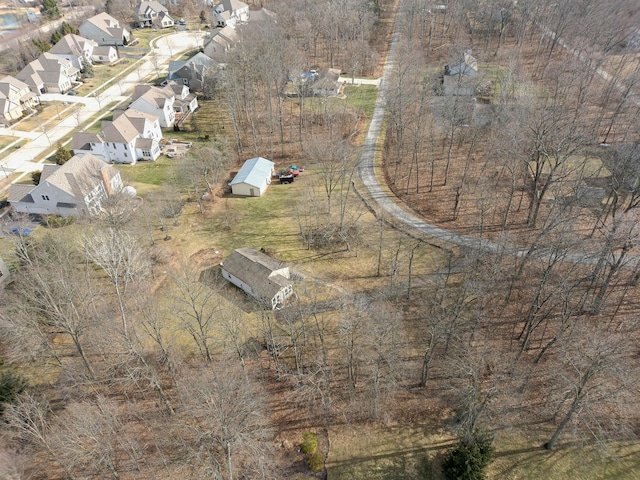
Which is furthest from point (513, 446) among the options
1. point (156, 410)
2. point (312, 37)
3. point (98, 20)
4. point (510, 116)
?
point (98, 20)

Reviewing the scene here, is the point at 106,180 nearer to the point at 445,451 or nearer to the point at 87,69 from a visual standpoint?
the point at 445,451

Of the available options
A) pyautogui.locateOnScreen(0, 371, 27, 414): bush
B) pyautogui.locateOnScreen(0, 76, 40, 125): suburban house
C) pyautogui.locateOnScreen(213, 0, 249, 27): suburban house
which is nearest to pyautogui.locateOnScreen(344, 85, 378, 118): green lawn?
pyautogui.locateOnScreen(213, 0, 249, 27): suburban house

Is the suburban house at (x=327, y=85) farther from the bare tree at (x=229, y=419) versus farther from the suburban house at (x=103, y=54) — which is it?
the bare tree at (x=229, y=419)

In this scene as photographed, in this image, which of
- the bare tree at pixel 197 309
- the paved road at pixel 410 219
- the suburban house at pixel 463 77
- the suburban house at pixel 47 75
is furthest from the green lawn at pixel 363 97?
the suburban house at pixel 47 75

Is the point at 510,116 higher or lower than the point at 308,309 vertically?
higher

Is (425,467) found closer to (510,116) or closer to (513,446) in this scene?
(513,446)

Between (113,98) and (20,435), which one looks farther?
(113,98)

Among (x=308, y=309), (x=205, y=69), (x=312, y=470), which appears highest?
(x=205, y=69)
